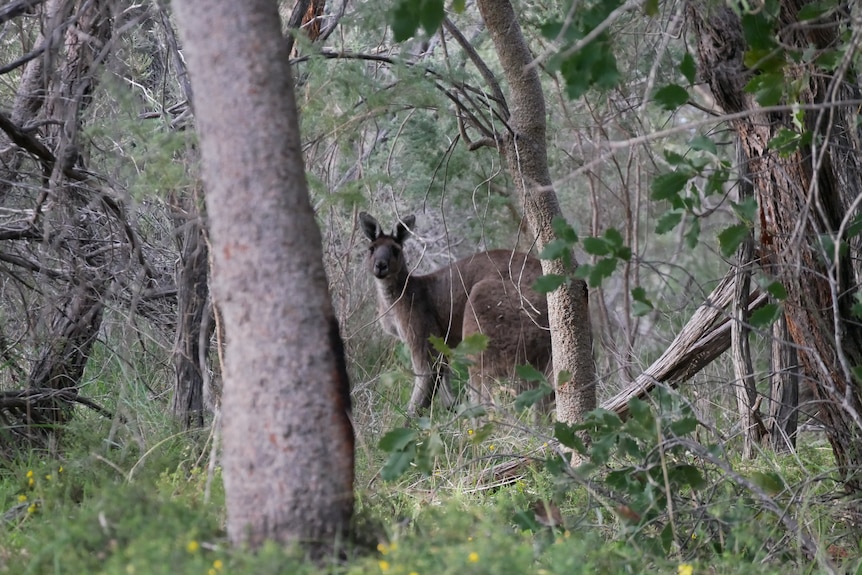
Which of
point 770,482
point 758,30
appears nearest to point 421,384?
point 770,482

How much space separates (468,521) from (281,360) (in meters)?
0.86

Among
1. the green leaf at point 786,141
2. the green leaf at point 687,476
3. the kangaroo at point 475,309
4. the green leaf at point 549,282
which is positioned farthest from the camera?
the kangaroo at point 475,309

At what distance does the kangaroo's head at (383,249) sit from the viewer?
956 centimetres

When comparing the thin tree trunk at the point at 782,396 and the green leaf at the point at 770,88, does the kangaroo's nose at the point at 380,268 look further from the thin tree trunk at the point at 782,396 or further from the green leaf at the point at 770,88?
the green leaf at the point at 770,88

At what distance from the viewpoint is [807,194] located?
468 cm

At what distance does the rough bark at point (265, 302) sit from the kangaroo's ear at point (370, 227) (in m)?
5.75

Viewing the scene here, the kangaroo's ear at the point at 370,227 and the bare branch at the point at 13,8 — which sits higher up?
the bare branch at the point at 13,8

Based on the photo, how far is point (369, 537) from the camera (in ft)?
11.3

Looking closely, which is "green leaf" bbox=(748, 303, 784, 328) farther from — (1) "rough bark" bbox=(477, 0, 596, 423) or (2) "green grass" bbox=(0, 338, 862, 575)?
(1) "rough bark" bbox=(477, 0, 596, 423)

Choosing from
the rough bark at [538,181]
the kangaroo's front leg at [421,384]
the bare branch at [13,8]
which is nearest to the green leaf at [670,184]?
the rough bark at [538,181]

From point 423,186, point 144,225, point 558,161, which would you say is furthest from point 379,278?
point 144,225

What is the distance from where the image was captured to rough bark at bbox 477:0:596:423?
5.82m

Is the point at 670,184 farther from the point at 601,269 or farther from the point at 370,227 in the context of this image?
the point at 370,227

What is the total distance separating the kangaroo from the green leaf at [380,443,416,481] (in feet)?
16.3
